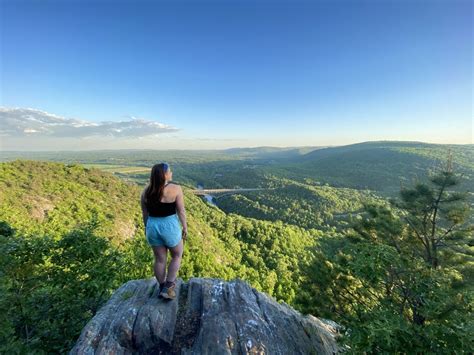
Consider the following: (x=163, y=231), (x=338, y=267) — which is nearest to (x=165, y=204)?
(x=163, y=231)

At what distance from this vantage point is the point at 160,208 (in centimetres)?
448

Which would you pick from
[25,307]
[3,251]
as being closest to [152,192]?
[3,251]

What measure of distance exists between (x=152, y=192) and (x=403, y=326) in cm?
461

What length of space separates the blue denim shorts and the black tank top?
0.28 feet

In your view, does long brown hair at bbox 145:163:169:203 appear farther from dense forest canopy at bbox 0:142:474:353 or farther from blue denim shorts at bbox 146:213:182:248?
dense forest canopy at bbox 0:142:474:353

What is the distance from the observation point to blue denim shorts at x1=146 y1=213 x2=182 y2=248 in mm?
4543

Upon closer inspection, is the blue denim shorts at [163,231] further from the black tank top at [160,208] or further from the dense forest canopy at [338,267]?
the dense forest canopy at [338,267]

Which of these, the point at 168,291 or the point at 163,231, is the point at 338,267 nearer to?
the point at 168,291

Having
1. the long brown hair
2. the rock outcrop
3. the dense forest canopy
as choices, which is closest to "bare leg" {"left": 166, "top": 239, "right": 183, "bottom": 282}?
the rock outcrop

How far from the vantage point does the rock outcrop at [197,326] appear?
438 centimetres

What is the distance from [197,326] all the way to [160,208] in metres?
2.72

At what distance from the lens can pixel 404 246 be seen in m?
11.5

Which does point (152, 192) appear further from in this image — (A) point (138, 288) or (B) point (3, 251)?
(B) point (3, 251)

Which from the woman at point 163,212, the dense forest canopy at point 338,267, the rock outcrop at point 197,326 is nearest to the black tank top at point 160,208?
the woman at point 163,212
